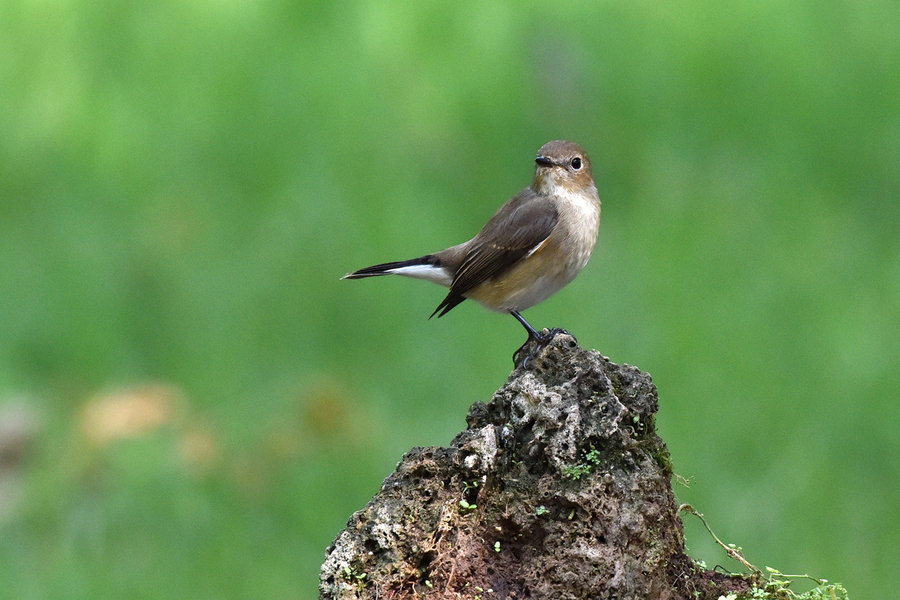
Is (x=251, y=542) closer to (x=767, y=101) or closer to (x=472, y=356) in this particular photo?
(x=472, y=356)

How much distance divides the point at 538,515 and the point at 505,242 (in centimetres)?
292

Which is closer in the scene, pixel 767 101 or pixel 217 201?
pixel 217 201

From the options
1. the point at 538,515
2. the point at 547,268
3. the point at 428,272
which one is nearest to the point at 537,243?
the point at 547,268

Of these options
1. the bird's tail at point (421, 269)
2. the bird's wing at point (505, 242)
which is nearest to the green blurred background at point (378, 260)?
the bird's tail at point (421, 269)

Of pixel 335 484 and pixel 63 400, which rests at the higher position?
pixel 63 400

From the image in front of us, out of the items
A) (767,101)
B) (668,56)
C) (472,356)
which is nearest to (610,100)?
(668,56)

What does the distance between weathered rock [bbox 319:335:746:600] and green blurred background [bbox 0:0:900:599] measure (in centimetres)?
394

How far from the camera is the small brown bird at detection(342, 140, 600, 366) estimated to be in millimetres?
6422

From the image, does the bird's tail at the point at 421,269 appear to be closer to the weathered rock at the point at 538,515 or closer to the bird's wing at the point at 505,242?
the bird's wing at the point at 505,242

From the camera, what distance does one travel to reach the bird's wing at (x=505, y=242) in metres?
6.42

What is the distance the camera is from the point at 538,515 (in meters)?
3.70

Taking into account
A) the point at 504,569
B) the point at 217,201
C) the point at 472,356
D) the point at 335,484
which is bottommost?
the point at 504,569

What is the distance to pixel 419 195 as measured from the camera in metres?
10.4

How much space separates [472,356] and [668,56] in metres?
3.95
